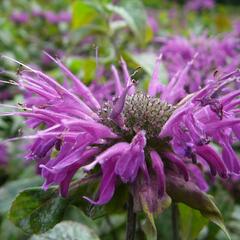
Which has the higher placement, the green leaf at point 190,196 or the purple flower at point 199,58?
the purple flower at point 199,58

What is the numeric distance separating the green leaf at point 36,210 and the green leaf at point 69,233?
0.08 meters

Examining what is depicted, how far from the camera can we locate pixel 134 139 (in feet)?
2.82

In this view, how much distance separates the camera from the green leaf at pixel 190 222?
104cm

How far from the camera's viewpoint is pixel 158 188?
2.77ft

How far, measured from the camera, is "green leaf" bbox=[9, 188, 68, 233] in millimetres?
953

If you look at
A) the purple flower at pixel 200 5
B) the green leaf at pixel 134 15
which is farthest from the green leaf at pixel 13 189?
the purple flower at pixel 200 5

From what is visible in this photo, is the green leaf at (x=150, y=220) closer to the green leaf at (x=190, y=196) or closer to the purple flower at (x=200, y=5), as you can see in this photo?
the green leaf at (x=190, y=196)

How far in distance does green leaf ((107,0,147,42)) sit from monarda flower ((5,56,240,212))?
872mm

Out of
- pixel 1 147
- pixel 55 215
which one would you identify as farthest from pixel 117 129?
pixel 1 147

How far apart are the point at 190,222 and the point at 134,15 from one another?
101 cm

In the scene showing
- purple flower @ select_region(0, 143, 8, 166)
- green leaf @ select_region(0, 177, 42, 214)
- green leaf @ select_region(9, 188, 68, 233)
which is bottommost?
green leaf @ select_region(9, 188, 68, 233)

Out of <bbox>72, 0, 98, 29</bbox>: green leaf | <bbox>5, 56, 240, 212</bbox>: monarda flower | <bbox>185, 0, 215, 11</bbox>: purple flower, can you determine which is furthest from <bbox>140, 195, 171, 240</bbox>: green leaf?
<bbox>185, 0, 215, 11</bbox>: purple flower

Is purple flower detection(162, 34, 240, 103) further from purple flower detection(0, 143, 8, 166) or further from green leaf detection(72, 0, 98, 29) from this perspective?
purple flower detection(0, 143, 8, 166)

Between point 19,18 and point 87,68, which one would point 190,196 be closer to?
point 87,68
